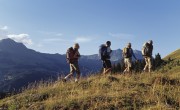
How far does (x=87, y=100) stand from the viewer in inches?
458

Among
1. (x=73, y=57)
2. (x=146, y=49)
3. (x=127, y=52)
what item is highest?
(x=146, y=49)

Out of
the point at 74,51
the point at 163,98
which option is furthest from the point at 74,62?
the point at 163,98

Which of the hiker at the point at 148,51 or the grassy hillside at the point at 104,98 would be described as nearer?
the grassy hillside at the point at 104,98

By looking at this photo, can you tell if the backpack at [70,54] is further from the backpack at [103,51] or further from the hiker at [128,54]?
the hiker at [128,54]

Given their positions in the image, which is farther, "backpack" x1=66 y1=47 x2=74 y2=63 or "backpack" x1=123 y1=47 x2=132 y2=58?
"backpack" x1=123 y1=47 x2=132 y2=58

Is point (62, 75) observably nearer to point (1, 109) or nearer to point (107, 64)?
point (107, 64)

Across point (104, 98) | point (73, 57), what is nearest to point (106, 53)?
point (73, 57)

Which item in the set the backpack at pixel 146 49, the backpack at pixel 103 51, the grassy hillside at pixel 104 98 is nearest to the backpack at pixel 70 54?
the backpack at pixel 103 51

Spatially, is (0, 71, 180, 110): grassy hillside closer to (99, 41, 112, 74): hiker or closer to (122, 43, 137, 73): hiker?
(99, 41, 112, 74): hiker

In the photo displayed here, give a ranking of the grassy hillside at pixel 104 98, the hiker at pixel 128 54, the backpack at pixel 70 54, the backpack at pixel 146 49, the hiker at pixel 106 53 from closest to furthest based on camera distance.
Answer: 1. the grassy hillside at pixel 104 98
2. the backpack at pixel 70 54
3. the hiker at pixel 106 53
4. the backpack at pixel 146 49
5. the hiker at pixel 128 54

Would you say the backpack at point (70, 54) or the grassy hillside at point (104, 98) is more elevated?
the backpack at point (70, 54)

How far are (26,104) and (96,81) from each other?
4057mm

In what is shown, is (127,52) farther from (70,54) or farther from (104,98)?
(104,98)

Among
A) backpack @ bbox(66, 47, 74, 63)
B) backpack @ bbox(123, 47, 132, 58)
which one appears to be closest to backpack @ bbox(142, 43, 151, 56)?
backpack @ bbox(123, 47, 132, 58)
